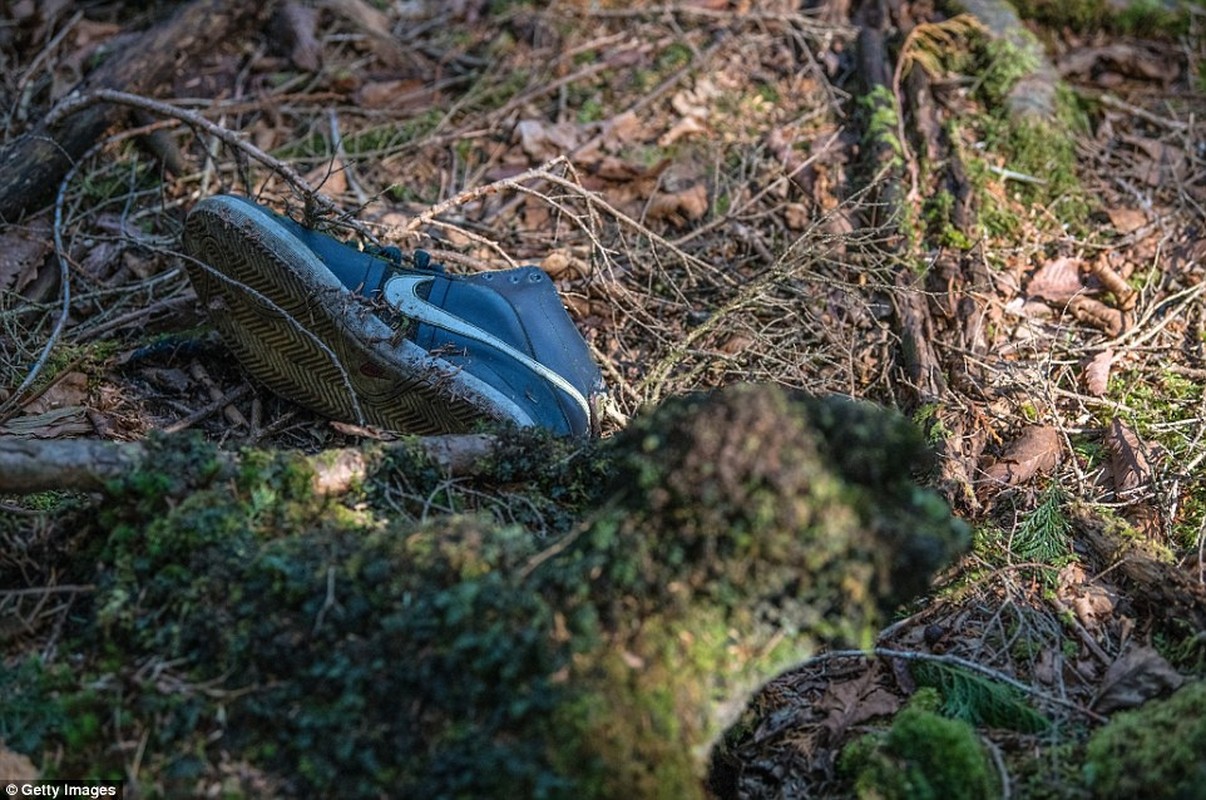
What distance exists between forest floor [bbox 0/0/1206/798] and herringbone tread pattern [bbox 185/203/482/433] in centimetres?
13

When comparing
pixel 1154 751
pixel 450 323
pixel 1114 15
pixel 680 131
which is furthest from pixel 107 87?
pixel 1114 15

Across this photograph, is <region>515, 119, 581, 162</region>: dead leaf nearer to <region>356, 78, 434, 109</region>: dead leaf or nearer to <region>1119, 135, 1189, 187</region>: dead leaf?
<region>356, 78, 434, 109</region>: dead leaf

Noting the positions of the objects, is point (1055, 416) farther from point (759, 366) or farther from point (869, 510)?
point (869, 510)

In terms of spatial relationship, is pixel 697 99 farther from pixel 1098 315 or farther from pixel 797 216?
pixel 1098 315

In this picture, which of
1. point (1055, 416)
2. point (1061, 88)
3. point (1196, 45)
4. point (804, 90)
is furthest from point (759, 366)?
point (1196, 45)

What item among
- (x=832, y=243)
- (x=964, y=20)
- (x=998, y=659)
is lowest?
(x=998, y=659)

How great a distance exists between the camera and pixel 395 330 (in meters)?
3.15

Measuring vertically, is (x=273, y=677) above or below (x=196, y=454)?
below

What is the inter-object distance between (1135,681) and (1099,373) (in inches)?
56.8

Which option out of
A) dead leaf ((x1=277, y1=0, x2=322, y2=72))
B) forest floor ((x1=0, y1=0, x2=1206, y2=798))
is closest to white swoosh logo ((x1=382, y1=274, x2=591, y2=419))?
forest floor ((x1=0, y1=0, x2=1206, y2=798))

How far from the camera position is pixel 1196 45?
5.04 metres

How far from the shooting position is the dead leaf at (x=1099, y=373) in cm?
355

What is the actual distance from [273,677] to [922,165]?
3446mm

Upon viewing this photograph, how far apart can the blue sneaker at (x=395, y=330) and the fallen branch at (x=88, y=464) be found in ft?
1.66
